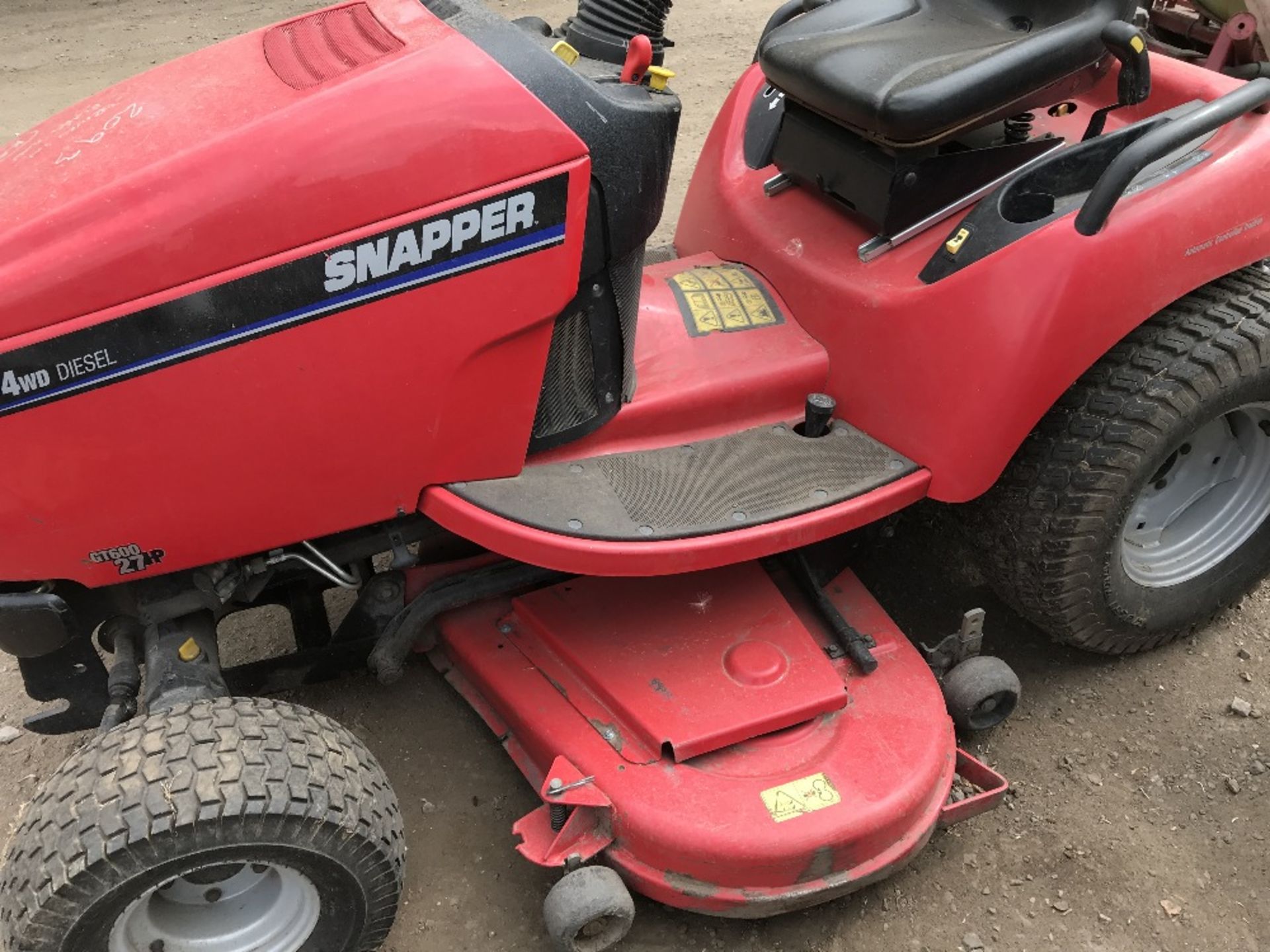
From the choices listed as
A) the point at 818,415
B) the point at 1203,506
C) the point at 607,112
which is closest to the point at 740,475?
the point at 818,415

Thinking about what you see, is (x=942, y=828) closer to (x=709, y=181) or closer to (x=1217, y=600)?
(x=1217, y=600)

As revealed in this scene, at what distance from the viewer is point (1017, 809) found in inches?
89.3

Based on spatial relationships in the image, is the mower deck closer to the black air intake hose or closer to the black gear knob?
the black gear knob

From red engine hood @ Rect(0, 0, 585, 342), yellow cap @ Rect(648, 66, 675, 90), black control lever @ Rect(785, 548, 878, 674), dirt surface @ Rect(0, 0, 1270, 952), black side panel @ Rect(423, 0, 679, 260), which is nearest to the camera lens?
red engine hood @ Rect(0, 0, 585, 342)

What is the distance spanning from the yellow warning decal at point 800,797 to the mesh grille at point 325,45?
50.8 inches

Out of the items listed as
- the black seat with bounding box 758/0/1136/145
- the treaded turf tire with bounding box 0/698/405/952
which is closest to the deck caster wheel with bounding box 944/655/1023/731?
the black seat with bounding box 758/0/1136/145

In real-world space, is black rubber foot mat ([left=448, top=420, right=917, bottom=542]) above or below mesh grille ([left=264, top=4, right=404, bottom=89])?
below

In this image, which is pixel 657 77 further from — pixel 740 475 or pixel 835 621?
pixel 835 621

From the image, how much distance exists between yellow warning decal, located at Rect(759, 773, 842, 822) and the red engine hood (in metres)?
1.05

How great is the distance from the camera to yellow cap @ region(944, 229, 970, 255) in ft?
6.84

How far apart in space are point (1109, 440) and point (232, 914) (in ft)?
5.49

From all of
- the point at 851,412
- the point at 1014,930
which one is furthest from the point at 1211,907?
the point at 851,412

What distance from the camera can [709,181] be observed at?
2578 millimetres

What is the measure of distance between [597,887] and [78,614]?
937 mm
